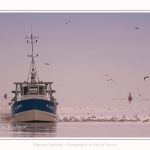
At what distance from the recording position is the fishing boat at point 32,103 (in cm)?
2456

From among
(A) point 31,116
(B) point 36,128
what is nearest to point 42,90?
(A) point 31,116

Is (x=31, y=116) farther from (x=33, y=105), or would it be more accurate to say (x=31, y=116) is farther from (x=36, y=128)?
(x=36, y=128)

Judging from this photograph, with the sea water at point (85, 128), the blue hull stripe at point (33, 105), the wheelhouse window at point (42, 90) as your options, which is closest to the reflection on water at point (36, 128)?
the sea water at point (85, 128)

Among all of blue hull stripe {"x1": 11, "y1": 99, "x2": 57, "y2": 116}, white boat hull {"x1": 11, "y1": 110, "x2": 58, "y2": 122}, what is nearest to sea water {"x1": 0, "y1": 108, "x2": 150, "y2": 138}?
white boat hull {"x1": 11, "y1": 110, "x2": 58, "y2": 122}

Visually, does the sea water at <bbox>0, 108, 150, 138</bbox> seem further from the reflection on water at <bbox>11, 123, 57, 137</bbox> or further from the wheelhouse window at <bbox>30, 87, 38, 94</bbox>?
the wheelhouse window at <bbox>30, 87, 38, 94</bbox>

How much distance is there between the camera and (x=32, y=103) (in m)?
24.5

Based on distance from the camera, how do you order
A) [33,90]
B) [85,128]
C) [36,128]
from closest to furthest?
[36,128], [85,128], [33,90]

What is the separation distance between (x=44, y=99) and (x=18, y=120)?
4.44 ft

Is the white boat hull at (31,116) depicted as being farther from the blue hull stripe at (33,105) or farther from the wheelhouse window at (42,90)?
the wheelhouse window at (42,90)

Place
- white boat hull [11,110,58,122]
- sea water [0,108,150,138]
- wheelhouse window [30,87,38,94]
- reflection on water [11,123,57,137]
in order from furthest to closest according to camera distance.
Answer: wheelhouse window [30,87,38,94] < white boat hull [11,110,58,122] < reflection on water [11,123,57,137] < sea water [0,108,150,138]

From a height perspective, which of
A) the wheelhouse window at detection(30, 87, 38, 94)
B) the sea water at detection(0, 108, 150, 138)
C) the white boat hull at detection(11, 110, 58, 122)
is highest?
the wheelhouse window at detection(30, 87, 38, 94)

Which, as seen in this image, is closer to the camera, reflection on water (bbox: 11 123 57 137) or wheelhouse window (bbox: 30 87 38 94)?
reflection on water (bbox: 11 123 57 137)

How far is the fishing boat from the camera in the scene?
967 inches

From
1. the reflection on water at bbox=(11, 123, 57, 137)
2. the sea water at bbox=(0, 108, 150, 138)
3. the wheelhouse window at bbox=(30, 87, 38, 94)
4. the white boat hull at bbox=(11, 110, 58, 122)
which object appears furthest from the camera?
the wheelhouse window at bbox=(30, 87, 38, 94)
